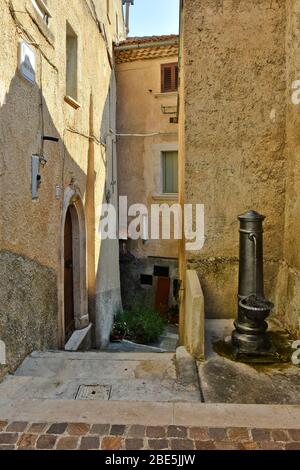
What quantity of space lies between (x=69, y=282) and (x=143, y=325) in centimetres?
332

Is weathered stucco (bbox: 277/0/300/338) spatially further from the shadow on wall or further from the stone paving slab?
the shadow on wall

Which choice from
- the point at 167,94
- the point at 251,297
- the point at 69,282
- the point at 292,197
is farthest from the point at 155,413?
the point at 167,94

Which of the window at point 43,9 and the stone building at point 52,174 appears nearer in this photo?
the stone building at point 52,174

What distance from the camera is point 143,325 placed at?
988 centimetres

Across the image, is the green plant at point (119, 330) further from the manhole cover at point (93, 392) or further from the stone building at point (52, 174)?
the manhole cover at point (93, 392)

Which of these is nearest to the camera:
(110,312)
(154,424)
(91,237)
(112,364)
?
(154,424)

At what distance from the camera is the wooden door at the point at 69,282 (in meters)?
7.03

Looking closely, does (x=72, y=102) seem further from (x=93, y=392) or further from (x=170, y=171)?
(x=170, y=171)

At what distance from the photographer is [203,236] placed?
529cm

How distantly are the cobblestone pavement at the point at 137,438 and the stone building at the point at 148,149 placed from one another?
9.53m

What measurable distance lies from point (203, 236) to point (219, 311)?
1.13m

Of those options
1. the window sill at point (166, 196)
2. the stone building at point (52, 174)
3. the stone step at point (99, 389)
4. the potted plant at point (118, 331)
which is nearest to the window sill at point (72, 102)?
the stone building at point (52, 174)
